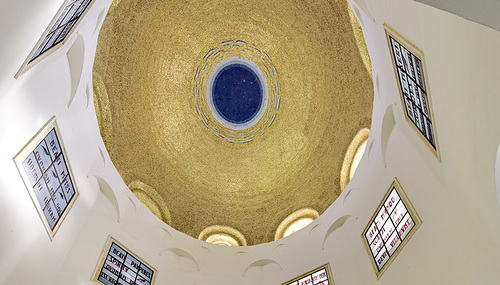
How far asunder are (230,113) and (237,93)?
3.14 ft

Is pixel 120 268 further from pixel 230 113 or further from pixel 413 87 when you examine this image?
pixel 413 87

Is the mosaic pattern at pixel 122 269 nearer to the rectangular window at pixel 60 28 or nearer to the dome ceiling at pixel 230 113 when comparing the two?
the dome ceiling at pixel 230 113

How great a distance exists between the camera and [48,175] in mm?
8938

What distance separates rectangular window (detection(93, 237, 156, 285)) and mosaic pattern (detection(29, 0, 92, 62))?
553 cm

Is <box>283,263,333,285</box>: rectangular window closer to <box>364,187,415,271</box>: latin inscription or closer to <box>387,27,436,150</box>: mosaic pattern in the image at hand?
<box>364,187,415,271</box>: latin inscription

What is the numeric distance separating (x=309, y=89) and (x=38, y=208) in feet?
35.8

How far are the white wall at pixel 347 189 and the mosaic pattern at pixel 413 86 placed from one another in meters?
0.37

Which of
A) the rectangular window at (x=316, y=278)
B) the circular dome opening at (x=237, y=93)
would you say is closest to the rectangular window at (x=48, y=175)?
the rectangular window at (x=316, y=278)

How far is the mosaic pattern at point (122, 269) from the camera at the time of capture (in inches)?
404

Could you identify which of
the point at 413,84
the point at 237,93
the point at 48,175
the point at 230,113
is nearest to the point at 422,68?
the point at 413,84

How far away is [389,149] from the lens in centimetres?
1015

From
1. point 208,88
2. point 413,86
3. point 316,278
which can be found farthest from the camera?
point 208,88

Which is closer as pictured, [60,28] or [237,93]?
[60,28]

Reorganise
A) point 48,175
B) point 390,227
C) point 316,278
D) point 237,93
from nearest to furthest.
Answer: point 48,175, point 390,227, point 316,278, point 237,93
